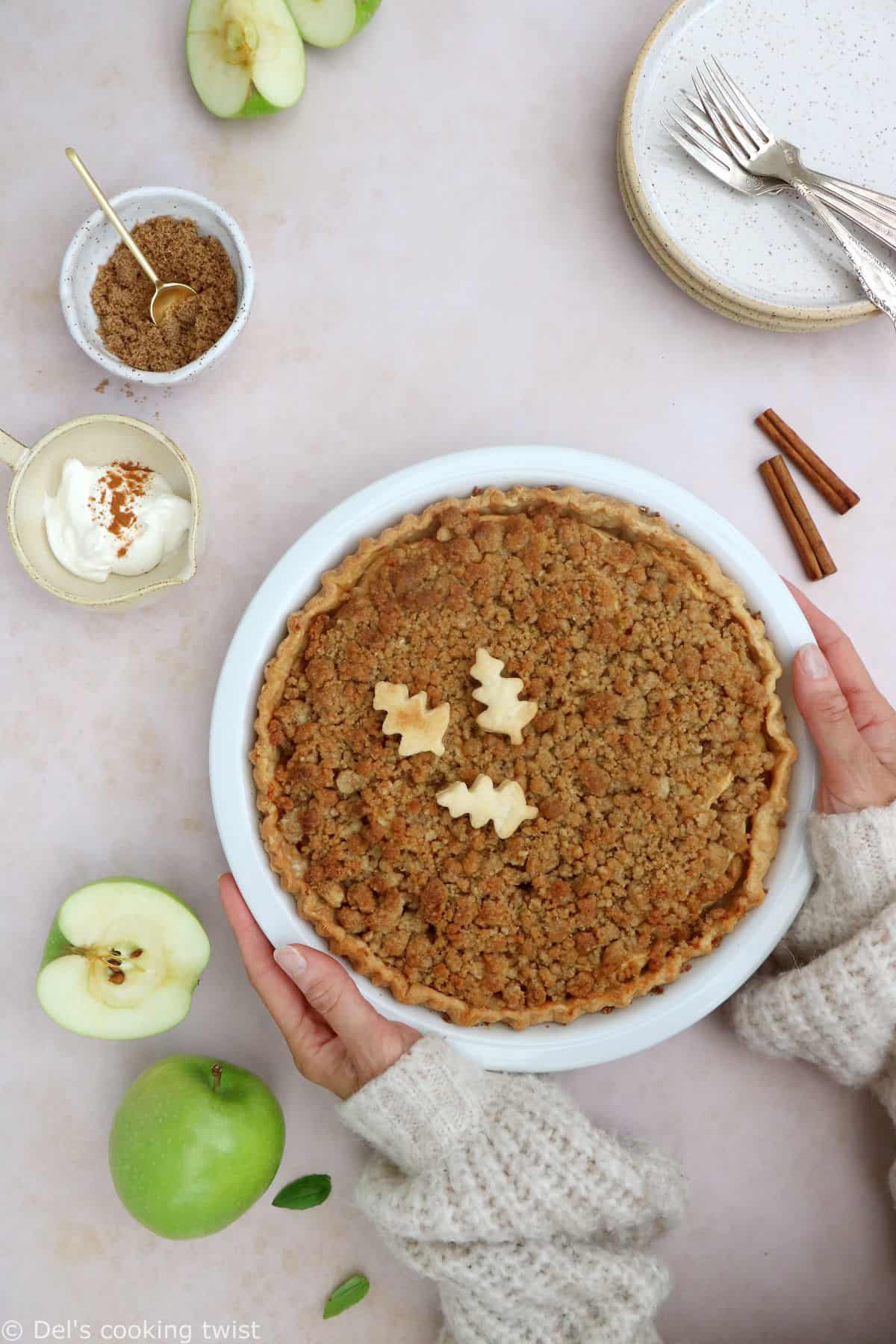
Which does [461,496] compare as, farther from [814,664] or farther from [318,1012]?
[318,1012]

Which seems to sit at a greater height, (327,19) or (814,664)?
(327,19)

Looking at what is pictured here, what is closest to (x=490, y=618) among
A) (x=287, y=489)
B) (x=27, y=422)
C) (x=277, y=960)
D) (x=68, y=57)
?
(x=287, y=489)

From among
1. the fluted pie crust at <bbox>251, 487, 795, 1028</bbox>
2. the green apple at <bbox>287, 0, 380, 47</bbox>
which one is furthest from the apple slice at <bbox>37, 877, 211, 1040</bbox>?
the green apple at <bbox>287, 0, 380, 47</bbox>

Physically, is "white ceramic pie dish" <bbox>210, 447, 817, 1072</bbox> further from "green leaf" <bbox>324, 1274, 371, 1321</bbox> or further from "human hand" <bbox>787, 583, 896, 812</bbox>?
"green leaf" <bbox>324, 1274, 371, 1321</bbox>

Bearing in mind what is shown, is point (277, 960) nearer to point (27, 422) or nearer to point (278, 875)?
point (278, 875)

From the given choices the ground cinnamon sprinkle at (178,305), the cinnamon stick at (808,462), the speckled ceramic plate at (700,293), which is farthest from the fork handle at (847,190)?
the ground cinnamon sprinkle at (178,305)

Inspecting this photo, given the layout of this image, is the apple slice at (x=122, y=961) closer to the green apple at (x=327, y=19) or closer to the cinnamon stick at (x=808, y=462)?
the cinnamon stick at (x=808, y=462)

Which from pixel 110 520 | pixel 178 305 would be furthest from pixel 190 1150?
pixel 178 305
